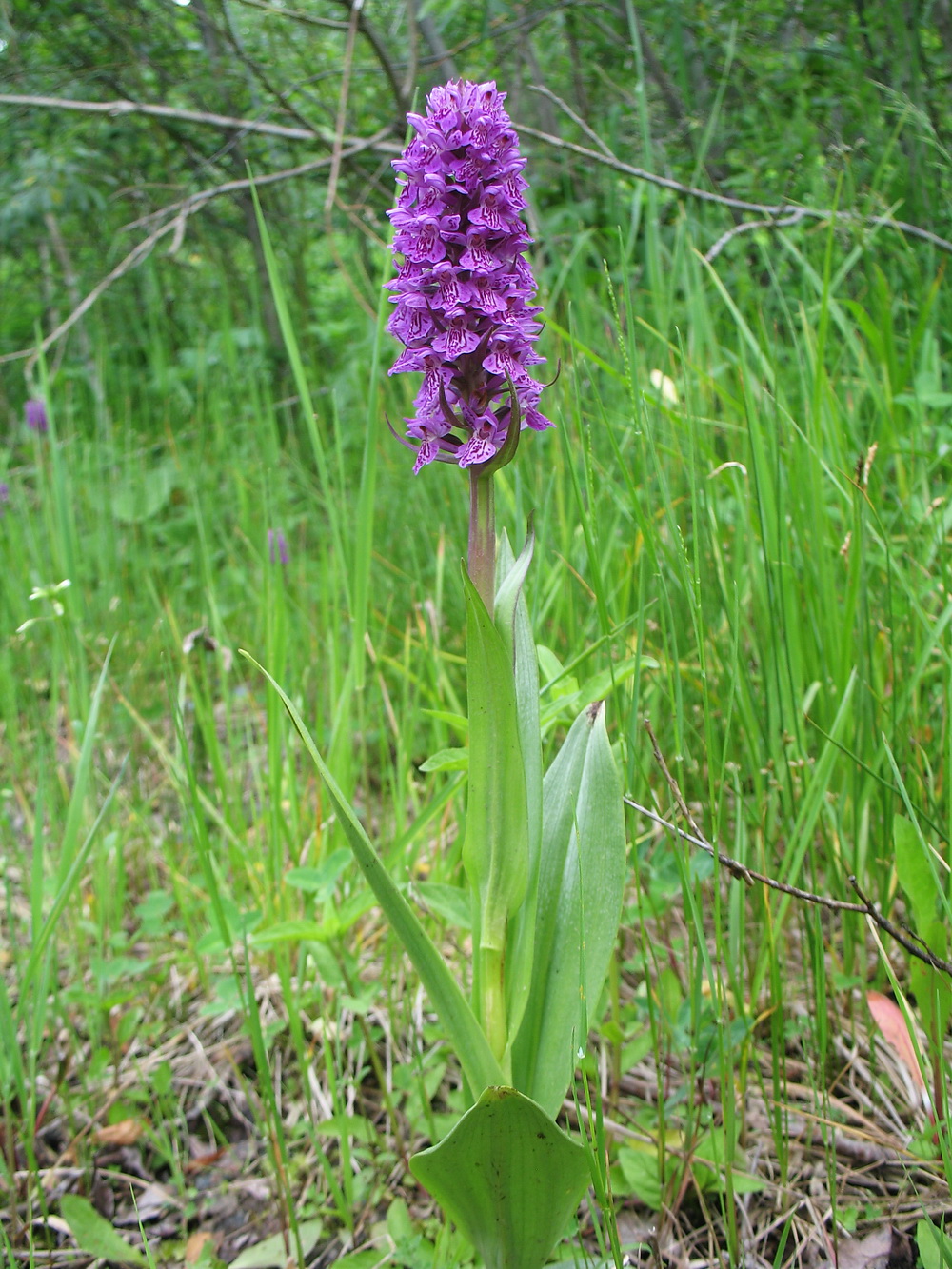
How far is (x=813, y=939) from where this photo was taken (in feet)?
3.83

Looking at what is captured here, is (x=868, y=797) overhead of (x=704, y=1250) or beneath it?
overhead

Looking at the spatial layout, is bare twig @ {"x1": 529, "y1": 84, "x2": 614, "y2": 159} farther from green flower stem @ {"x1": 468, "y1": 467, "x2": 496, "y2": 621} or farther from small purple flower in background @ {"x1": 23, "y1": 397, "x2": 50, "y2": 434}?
small purple flower in background @ {"x1": 23, "y1": 397, "x2": 50, "y2": 434}

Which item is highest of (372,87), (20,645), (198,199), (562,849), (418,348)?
(372,87)

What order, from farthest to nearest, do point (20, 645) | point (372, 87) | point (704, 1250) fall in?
point (372, 87)
point (20, 645)
point (704, 1250)

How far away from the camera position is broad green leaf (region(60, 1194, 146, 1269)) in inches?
48.4

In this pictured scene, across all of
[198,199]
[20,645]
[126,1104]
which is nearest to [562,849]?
[126,1104]

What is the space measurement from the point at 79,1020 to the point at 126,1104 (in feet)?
1.03

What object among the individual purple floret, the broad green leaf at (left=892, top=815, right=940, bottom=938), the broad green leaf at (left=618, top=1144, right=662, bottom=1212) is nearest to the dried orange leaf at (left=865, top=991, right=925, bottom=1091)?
the broad green leaf at (left=892, top=815, right=940, bottom=938)

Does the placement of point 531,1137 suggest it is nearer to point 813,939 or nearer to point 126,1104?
point 813,939

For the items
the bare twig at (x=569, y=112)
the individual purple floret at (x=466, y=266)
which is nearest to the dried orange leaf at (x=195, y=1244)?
the individual purple floret at (x=466, y=266)

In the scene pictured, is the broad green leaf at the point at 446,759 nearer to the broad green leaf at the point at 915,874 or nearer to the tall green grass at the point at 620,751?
the tall green grass at the point at 620,751

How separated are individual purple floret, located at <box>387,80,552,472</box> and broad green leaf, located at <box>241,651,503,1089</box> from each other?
439 millimetres

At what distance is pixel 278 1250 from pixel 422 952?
0.64 metres

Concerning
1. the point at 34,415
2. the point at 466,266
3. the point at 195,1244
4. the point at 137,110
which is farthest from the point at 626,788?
the point at 34,415
